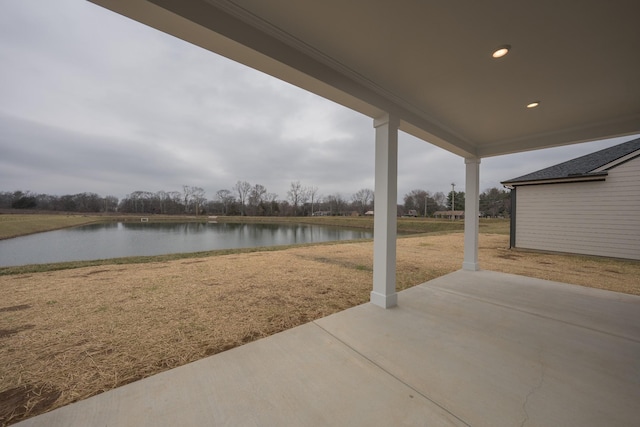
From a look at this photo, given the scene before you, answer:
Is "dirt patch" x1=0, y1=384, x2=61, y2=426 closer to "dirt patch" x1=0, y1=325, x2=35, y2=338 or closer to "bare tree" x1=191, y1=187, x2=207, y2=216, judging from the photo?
"dirt patch" x1=0, y1=325, x2=35, y2=338

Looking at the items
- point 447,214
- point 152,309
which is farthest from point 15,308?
point 447,214

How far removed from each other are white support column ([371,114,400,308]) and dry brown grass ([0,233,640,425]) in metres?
0.49

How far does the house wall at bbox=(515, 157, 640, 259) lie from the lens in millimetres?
5766

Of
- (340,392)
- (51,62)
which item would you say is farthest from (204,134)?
(340,392)

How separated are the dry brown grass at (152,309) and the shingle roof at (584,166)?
2.81m

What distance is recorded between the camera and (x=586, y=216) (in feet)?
20.8

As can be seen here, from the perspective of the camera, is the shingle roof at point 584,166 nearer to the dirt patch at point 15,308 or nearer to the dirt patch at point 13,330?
the dirt patch at point 13,330

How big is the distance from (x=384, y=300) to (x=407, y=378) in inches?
45.0

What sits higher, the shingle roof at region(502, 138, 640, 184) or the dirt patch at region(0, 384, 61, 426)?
the shingle roof at region(502, 138, 640, 184)

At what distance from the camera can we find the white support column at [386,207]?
102 inches

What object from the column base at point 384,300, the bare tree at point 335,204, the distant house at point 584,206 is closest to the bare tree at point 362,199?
the bare tree at point 335,204

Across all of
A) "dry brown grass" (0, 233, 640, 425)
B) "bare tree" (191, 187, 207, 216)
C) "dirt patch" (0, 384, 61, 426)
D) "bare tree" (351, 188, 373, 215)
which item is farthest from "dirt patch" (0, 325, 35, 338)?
"bare tree" (351, 188, 373, 215)

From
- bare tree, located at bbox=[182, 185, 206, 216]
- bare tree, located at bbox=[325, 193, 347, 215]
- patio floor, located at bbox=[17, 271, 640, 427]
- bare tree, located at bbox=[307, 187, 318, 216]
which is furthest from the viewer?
bare tree, located at bbox=[325, 193, 347, 215]

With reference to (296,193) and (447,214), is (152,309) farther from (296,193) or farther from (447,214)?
(296,193)
